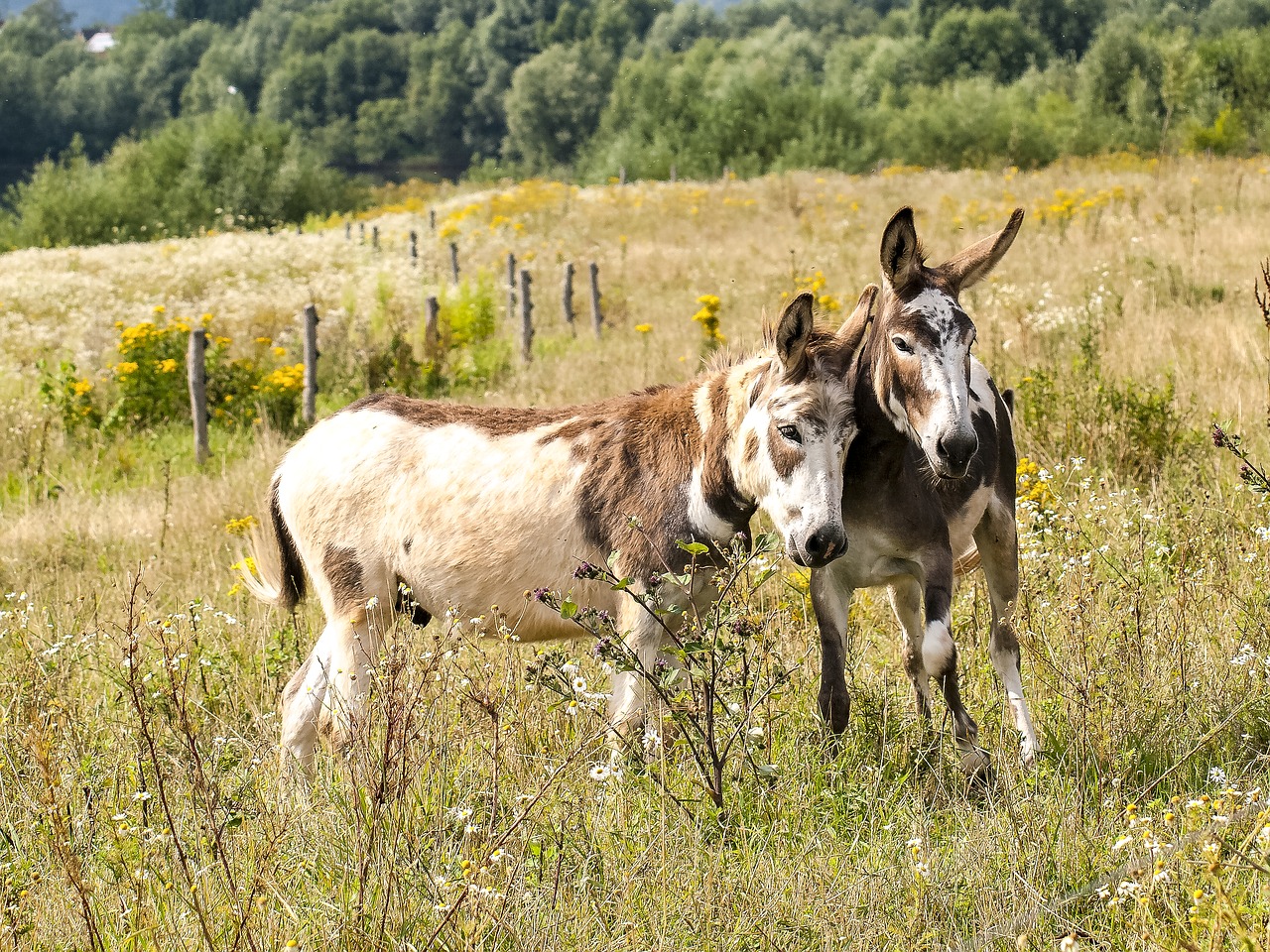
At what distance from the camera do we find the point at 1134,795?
395 cm

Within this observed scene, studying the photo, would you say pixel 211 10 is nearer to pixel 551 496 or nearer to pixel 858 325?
pixel 551 496

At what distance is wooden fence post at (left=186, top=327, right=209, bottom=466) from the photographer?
428 inches

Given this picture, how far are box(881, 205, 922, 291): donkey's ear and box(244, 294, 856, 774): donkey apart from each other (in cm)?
28

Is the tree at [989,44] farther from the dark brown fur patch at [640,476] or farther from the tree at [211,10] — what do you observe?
the tree at [211,10]

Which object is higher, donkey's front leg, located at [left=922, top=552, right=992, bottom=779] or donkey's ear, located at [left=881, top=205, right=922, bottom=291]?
donkey's ear, located at [left=881, top=205, right=922, bottom=291]

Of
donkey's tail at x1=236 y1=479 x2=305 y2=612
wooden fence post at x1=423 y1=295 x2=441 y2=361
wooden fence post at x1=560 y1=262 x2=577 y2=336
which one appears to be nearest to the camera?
donkey's tail at x1=236 y1=479 x2=305 y2=612

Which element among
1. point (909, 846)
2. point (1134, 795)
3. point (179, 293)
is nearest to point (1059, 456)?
point (1134, 795)

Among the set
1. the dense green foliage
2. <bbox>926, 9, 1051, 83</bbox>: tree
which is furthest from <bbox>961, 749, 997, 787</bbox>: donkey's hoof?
<bbox>926, 9, 1051, 83</bbox>: tree

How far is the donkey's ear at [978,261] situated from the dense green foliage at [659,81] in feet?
57.7

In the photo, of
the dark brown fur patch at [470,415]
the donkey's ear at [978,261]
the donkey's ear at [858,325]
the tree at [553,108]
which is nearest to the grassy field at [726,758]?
the donkey's ear at [858,325]

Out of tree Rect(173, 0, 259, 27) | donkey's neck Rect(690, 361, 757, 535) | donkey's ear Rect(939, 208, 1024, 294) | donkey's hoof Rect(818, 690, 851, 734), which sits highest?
tree Rect(173, 0, 259, 27)

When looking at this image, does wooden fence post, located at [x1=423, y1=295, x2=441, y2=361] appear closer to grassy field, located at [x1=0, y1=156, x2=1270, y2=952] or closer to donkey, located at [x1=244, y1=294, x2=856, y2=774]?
grassy field, located at [x1=0, y1=156, x2=1270, y2=952]

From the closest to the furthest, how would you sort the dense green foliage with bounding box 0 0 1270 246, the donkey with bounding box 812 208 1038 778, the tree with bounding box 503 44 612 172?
the donkey with bounding box 812 208 1038 778 < the dense green foliage with bounding box 0 0 1270 246 < the tree with bounding box 503 44 612 172

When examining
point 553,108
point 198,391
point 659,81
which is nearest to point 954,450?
point 198,391
